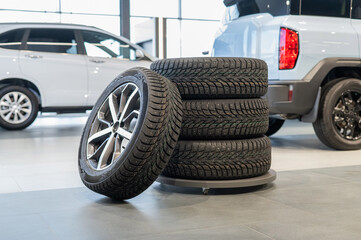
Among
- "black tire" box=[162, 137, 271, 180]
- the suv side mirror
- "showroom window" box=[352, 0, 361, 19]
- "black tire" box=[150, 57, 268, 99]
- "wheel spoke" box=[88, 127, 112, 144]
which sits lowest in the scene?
"black tire" box=[162, 137, 271, 180]

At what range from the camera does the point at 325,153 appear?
5.54m

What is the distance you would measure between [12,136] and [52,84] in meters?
1.25

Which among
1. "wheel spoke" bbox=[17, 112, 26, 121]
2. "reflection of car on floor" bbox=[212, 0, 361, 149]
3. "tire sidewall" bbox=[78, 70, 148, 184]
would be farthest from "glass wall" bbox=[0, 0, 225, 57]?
"tire sidewall" bbox=[78, 70, 148, 184]

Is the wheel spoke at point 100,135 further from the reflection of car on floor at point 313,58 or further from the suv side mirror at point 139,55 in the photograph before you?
the suv side mirror at point 139,55

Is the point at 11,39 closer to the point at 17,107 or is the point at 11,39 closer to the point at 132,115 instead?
the point at 17,107

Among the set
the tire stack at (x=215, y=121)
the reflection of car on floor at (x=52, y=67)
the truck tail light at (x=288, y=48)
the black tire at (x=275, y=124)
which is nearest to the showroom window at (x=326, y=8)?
the truck tail light at (x=288, y=48)

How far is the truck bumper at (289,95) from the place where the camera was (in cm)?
534

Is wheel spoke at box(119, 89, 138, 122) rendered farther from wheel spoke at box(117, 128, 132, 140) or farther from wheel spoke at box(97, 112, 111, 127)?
wheel spoke at box(97, 112, 111, 127)

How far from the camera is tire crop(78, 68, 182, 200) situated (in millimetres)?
3006

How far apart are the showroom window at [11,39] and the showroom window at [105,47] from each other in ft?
3.51

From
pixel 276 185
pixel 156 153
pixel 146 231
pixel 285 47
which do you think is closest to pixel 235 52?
pixel 285 47

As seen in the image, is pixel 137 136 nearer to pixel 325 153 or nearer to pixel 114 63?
pixel 325 153

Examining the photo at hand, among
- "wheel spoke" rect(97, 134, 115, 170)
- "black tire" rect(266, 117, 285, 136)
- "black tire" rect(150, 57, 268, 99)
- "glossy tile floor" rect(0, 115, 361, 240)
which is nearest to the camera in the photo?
"glossy tile floor" rect(0, 115, 361, 240)

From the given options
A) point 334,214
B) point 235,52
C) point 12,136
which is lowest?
point 12,136
